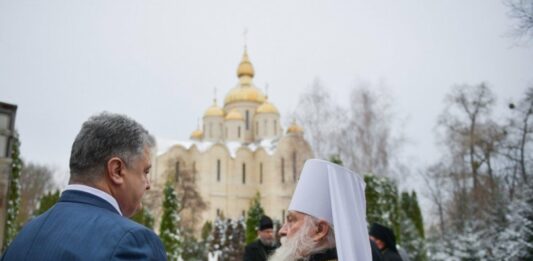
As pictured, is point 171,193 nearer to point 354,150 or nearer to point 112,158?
point 354,150

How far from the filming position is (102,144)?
1620mm

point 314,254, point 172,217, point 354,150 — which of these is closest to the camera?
point 314,254

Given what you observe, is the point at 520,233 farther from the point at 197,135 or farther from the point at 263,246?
the point at 197,135

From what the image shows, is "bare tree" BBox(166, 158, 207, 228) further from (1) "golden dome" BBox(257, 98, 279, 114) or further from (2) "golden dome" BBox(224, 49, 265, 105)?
(2) "golden dome" BBox(224, 49, 265, 105)

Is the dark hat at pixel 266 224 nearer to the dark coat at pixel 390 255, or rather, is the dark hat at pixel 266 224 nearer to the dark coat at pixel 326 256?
the dark coat at pixel 390 255

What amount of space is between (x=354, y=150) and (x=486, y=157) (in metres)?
7.44

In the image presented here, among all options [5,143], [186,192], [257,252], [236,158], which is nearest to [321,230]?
[257,252]

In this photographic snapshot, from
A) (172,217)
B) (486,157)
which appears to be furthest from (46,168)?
(486,157)

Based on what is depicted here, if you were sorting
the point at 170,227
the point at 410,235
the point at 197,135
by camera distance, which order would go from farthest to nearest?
the point at 197,135
the point at 410,235
the point at 170,227

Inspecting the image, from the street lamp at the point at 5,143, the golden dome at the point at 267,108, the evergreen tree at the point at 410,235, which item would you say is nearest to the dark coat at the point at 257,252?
the street lamp at the point at 5,143

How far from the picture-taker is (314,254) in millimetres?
2449

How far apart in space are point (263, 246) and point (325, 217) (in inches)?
139

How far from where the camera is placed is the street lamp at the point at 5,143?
10.1m

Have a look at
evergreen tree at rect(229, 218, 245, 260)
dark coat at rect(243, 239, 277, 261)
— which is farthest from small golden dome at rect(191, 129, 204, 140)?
dark coat at rect(243, 239, 277, 261)
